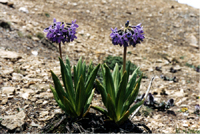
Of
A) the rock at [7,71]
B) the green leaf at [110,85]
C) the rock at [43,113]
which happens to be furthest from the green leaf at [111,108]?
the rock at [7,71]

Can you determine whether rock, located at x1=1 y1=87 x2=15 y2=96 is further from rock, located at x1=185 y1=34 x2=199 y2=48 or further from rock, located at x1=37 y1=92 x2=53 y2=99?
rock, located at x1=185 y1=34 x2=199 y2=48

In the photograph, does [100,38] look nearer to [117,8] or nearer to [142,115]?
[117,8]

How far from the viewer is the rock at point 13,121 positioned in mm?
2955

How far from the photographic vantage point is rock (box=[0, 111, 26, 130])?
2955 mm

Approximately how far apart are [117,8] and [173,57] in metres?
4.93

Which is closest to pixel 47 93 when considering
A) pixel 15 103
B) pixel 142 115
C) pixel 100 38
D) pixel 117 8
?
pixel 15 103

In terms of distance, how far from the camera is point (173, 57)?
768 cm

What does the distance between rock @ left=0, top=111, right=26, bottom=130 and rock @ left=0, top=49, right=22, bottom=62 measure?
6.63ft

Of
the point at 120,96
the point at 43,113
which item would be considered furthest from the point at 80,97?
the point at 43,113

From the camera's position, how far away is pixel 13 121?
9.93ft

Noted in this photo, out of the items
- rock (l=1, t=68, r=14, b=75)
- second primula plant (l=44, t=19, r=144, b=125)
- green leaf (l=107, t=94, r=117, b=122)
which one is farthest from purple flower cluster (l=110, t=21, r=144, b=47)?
rock (l=1, t=68, r=14, b=75)

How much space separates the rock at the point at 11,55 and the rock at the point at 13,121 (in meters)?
2.02

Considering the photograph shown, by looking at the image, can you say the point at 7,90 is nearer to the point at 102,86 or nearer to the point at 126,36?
the point at 102,86

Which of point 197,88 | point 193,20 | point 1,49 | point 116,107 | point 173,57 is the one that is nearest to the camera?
point 116,107
